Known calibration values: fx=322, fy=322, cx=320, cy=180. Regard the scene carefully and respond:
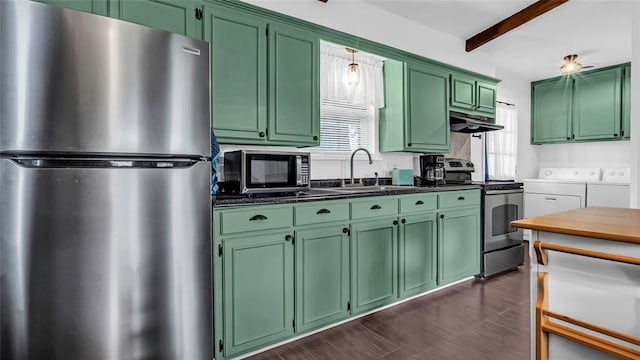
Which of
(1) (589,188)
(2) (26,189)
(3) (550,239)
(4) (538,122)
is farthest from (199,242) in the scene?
(4) (538,122)

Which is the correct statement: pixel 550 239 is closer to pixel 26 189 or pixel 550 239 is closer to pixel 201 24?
pixel 26 189

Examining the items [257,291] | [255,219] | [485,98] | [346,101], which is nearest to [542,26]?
[485,98]

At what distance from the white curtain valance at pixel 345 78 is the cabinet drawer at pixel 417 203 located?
1197 millimetres

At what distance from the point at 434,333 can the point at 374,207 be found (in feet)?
3.24

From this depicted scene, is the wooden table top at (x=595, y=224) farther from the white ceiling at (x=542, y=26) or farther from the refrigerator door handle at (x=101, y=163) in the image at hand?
the white ceiling at (x=542, y=26)

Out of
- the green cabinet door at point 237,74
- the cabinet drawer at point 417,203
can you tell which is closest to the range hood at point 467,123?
the cabinet drawer at point 417,203

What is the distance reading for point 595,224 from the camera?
1333mm

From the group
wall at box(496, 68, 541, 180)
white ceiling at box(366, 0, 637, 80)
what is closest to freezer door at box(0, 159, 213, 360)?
white ceiling at box(366, 0, 637, 80)

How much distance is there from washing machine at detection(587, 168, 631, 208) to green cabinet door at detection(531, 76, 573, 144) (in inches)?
36.6

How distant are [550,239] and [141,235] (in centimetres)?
179

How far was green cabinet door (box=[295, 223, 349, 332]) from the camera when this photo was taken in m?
2.14

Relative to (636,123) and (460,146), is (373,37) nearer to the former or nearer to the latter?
(460,146)

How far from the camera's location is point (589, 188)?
455cm

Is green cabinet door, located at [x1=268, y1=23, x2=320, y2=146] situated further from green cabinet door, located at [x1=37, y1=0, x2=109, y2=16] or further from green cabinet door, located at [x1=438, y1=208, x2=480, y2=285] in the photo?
green cabinet door, located at [x1=438, y1=208, x2=480, y2=285]
